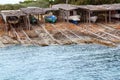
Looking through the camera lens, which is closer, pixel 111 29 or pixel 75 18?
pixel 111 29

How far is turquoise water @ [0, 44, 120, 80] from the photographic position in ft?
151

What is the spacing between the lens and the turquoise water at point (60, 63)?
1815 inches

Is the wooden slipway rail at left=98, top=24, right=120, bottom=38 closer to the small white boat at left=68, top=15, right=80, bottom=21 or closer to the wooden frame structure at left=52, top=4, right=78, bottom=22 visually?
the small white boat at left=68, top=15, right=80, bottom=21

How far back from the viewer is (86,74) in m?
46.4

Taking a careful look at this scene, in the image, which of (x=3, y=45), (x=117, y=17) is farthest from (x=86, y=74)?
(x=117, y=17)

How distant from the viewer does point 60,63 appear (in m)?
51.3

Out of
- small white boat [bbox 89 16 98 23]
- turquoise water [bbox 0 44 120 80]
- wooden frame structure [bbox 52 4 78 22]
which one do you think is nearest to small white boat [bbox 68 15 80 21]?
wooden frame structure [bbox 52 4 78 22]

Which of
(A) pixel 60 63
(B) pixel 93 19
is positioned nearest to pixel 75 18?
(B) pixel 93 19

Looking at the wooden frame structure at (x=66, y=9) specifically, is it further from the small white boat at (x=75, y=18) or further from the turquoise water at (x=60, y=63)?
the turquoise water at (x=60, y=63)

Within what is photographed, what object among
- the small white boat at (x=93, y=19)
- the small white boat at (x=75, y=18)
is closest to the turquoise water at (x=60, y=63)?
the small white boat at (x=75, y=18)

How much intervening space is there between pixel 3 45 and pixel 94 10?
1828cm

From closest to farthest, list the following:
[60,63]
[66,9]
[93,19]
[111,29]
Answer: [60,63]
[111,29]
[66,9]
[93,19]

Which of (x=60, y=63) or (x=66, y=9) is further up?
(x=66, y=9)

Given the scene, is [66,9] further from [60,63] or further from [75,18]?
[60,63]
